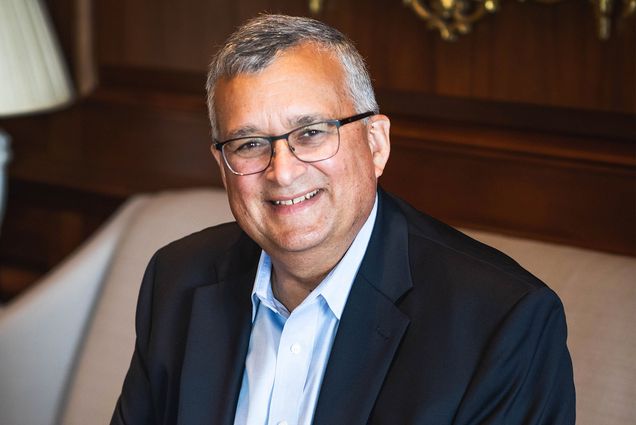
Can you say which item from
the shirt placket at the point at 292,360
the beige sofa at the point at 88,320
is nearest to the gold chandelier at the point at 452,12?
the beige sofa at the point at 88,320

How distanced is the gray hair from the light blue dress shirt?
0.80 ft

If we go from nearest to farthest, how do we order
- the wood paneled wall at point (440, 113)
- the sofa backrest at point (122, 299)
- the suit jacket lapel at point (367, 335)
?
the suit jacket lapel at point (367, 335) → the wood paneled wall at point (440, 113) → the sofa backrest at point (122, 299)

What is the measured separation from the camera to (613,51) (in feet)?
7.35

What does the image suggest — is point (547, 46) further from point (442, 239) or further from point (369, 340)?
point (369, 340)

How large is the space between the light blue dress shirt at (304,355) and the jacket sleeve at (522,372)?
29 cm

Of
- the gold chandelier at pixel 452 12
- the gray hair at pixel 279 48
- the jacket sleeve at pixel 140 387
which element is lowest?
the jacket sleeve at pixel 140 387

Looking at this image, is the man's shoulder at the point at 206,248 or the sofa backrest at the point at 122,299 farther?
the sofa backrest at the point at 122,299

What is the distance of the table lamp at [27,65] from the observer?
108 inches

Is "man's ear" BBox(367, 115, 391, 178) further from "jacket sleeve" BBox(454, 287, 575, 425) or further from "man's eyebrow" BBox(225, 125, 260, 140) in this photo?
"jacket sleeve" BBox(454, 287, 575, 425)

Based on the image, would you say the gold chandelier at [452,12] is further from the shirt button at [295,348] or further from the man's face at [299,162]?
the shirt button at [295,348]

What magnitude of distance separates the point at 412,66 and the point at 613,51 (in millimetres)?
522

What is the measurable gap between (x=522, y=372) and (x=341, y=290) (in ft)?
1.15

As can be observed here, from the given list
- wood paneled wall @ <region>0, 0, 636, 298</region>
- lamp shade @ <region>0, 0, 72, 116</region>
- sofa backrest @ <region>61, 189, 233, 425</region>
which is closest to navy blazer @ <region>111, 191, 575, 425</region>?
sofa backrest @ <region>61, 189, 233, 425</region>

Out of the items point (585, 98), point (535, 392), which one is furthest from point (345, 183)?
point (585, 98)
